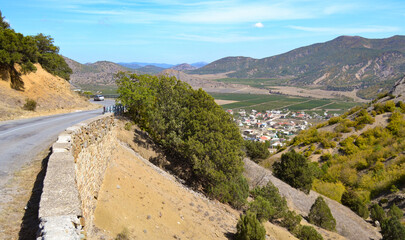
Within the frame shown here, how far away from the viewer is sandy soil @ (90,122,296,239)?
8.98 meters

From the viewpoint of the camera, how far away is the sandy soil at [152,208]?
898 cm

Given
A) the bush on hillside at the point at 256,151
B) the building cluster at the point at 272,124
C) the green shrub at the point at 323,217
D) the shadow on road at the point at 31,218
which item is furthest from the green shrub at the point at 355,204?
the building cluster at the point at 272,124

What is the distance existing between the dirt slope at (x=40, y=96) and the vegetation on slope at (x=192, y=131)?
7.61m

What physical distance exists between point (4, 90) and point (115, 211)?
65.2ft

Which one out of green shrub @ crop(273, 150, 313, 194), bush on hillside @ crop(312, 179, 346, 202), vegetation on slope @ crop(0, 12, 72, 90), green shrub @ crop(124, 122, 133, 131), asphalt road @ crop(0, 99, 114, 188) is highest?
vegetation on slope @ crop(0, 12, 72, 90)

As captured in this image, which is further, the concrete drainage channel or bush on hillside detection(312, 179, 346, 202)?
bush on hillside detection(312, 179, 346, 202)

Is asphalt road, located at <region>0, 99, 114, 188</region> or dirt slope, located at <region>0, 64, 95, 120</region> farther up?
dirt slope, located at <region>0, 64, 95, 120</region>

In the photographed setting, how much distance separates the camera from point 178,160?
19.4 m

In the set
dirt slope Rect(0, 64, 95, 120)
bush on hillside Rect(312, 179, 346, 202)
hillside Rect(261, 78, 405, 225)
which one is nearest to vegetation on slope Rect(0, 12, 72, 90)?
dirt slope Rect(0, 64, 95, 120)

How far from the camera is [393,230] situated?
50.4 feet

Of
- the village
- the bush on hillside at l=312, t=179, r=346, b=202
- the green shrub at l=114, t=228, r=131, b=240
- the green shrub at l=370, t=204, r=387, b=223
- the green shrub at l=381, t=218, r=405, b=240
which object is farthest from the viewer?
the village

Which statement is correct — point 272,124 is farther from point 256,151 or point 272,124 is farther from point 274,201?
point 274,201

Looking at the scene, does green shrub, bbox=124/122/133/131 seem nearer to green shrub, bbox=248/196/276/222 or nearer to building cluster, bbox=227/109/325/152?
green shrub, bbox=248/196/276/222

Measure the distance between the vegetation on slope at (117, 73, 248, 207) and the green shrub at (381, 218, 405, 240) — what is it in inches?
320
